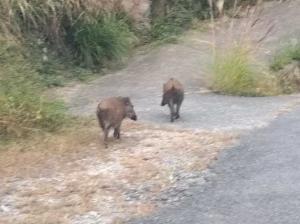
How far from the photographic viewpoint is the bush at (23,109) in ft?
27.9

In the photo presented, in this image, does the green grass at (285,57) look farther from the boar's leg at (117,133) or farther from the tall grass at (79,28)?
the boar's leg at (117,133)

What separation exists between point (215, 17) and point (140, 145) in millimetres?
9282

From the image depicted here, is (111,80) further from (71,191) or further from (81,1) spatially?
(71,191)

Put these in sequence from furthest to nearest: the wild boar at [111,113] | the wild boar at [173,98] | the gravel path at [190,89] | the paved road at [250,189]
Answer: the gravel path at [190,89], the wild boar at [173,98], the wild boar at [111,113], the paved road at [250,189]

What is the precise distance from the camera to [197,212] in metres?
6.38

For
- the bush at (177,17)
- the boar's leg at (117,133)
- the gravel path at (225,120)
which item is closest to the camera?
the gravel path at (225,120)

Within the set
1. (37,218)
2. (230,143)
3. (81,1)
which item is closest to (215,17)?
(81,1)

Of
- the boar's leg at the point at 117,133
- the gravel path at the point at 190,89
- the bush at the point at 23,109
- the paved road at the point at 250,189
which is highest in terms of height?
the bush at the point at 23,109

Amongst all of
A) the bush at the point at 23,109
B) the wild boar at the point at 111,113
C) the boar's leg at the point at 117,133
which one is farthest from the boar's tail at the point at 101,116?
the bush at the point at 23,109

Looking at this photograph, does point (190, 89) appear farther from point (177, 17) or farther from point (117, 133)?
point (177, 17)

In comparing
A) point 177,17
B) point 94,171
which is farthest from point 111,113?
point 177,17

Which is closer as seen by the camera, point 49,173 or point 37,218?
point 37,218

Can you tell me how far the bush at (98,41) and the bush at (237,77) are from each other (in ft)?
6.50

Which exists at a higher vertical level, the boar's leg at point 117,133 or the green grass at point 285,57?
the boar's leg at point 117,133
